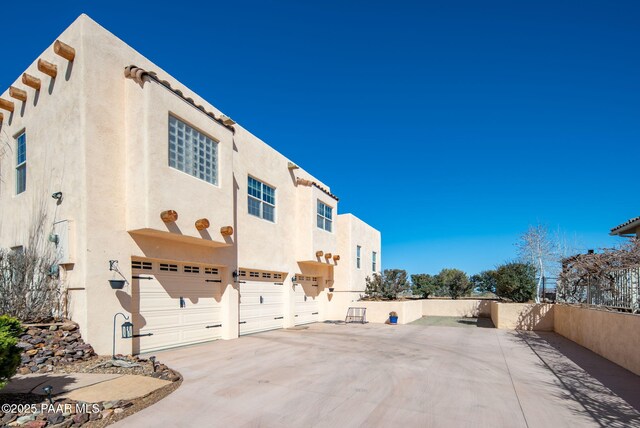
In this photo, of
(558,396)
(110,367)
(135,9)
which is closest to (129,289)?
(110,367)

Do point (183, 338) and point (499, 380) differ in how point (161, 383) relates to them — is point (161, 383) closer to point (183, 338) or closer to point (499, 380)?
point (183, 338)

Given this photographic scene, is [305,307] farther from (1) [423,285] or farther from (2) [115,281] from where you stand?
(1) [423,285]

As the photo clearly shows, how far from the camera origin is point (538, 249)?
19125 mm

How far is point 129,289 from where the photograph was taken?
871cm

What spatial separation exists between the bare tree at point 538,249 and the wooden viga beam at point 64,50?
19664 mm

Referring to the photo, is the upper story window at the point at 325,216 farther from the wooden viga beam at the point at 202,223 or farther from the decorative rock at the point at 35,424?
the decorative rock at the point at 35,424

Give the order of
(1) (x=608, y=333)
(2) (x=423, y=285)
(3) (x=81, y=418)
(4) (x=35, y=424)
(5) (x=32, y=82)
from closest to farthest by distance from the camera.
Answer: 1. (4) (x=35, y=424)
2. (3) (x=81, y=418)
3. (1) (x=608, y=333)
4. (5) (x=32, y=82)
5. (2) (x=423, y=285)

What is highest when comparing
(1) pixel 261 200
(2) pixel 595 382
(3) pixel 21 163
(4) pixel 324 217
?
(3) pixel 21 163

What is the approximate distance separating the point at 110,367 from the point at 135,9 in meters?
9.55

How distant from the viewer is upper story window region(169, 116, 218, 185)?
9.64 m

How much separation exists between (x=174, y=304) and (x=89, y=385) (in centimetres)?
435

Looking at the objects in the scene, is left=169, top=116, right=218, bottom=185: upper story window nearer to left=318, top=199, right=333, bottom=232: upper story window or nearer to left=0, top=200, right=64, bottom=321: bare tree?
left=0, top=200, right=64, bottom=321: bare tree

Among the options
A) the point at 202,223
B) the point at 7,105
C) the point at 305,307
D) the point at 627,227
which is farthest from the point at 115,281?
the point at 627,227

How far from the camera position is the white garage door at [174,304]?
30.3 ft
